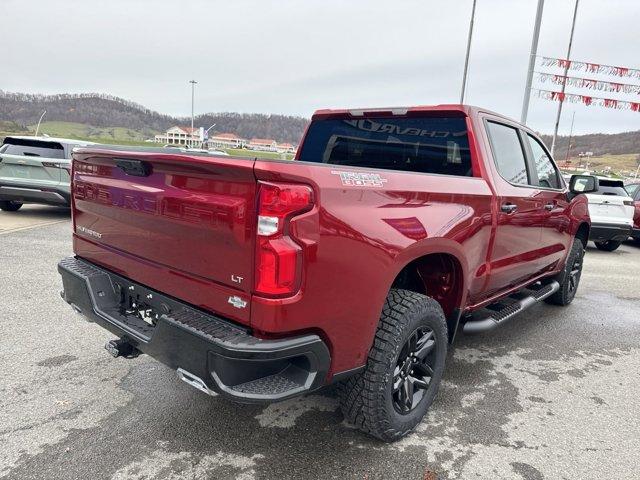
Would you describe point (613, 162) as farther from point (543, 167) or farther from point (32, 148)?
point (32, 148)

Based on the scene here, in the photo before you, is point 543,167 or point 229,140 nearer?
point 543,167

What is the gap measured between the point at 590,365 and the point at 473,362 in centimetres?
99

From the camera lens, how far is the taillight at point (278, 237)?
1.83 meters

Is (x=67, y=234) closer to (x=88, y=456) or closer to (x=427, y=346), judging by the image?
(x=88, y=456)

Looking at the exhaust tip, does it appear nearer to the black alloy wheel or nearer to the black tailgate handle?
the black tailgate handle

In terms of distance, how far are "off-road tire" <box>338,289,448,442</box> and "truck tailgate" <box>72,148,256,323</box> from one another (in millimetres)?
760

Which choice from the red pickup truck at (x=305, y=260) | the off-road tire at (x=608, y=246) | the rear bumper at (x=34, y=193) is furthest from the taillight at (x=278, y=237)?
the off-road tire at (x=608, y=246)

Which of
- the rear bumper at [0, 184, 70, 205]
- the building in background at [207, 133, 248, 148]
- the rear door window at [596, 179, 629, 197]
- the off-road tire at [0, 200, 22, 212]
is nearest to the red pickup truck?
the rear bumper at [0, 184, 70, 205]

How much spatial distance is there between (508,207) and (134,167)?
2.43 meters

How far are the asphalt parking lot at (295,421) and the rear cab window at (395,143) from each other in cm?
157

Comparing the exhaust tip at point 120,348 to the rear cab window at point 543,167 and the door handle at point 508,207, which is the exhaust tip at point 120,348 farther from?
the rear cab window at point 543,167

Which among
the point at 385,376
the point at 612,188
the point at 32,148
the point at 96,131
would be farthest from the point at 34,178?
the point at 96,131

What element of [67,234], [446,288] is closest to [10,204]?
[67,234]

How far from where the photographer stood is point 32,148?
351 inches
